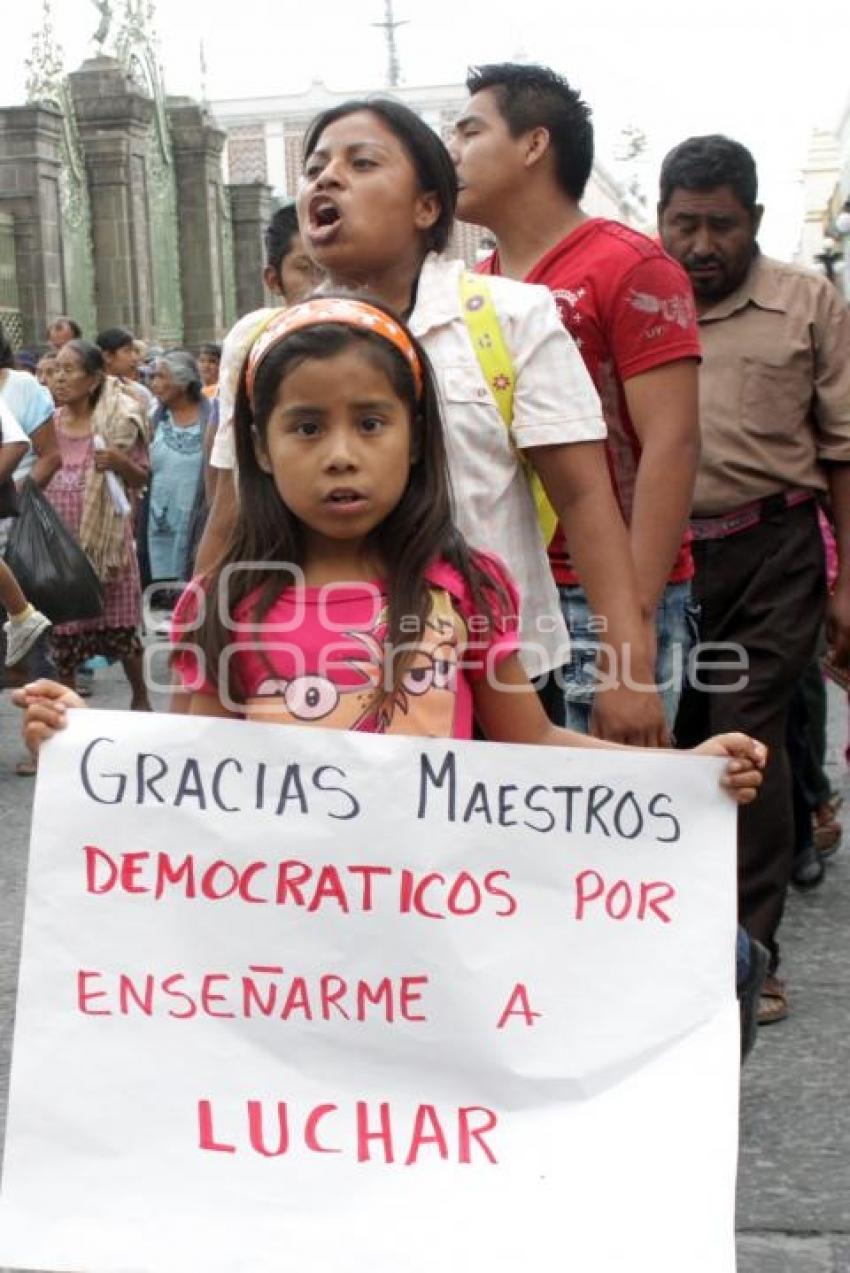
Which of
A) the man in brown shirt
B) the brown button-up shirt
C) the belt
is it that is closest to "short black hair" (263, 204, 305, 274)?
the man in brown shirt

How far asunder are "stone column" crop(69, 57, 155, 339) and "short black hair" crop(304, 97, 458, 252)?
25275 millimetres

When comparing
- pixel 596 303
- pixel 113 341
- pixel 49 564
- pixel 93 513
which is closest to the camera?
pixel 596 303

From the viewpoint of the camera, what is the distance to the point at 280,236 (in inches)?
235

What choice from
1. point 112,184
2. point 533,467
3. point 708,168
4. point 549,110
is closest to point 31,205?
point 112,184

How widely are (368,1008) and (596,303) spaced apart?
156cm

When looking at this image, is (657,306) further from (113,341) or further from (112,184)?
(112,184)

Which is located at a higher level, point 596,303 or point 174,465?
point 596,303

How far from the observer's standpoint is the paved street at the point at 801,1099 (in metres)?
3.76

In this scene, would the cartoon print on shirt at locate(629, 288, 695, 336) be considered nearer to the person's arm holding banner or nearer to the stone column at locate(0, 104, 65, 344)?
the person's arm holding banner

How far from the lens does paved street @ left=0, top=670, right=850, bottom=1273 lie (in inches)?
148

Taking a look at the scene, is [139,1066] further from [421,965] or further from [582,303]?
[582,303]

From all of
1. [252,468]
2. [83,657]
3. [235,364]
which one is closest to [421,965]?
[252,468]

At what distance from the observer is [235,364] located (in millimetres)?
3344

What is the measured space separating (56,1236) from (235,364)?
135 cm
